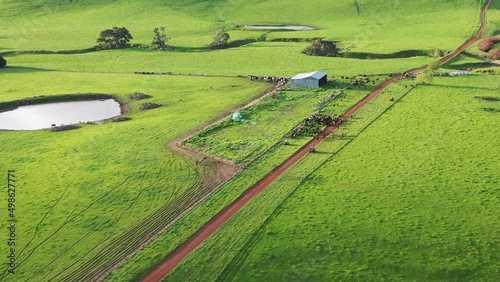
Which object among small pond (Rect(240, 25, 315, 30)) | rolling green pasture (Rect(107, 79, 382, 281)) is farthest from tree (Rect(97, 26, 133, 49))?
rolling green pasture (Rect(107, 79, 382, 281))

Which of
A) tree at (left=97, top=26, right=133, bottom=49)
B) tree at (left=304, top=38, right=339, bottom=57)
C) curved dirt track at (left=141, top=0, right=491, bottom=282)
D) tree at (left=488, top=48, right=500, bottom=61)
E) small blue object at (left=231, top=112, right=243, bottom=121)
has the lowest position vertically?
curved dirt track at (left=141, top=0, right=491, bottom=282)

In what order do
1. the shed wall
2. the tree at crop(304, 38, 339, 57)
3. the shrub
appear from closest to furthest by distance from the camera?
the shed wall → the shrub → the tree at crop(304, 38, 339, 57)

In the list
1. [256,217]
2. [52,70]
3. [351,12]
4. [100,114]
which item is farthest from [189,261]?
[351,12]

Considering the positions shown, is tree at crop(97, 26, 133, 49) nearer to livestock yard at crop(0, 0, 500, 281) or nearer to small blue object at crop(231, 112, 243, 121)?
livestock yard at crop(0, 0, 500, 281)

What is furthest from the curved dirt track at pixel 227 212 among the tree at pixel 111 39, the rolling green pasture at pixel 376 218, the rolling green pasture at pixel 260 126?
the tree at pixel 111 39


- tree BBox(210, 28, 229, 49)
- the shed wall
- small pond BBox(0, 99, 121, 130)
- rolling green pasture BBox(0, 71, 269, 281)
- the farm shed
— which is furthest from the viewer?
tree BBox(210, 28, 229, 49)

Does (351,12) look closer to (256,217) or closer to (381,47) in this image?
(381,47)

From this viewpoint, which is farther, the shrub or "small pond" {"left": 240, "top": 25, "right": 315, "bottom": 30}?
"small pond" {"left": 240, "top": 25, "right": 315, "bottom": 30}
